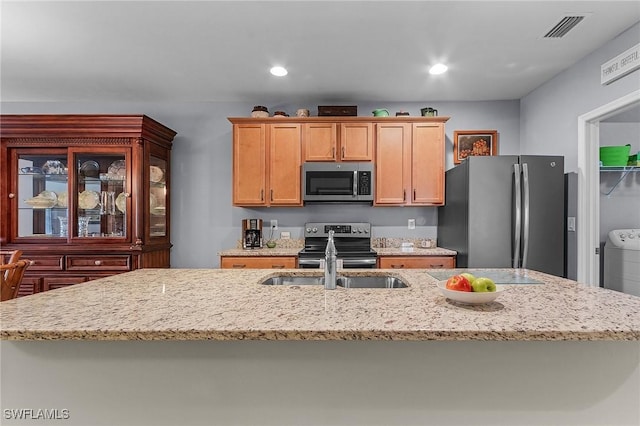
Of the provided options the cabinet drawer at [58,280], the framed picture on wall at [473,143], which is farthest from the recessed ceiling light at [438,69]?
the cabinet drawer at [58,280]

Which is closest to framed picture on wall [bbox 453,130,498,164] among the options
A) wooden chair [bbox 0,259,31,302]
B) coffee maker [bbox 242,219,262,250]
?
coffee maker [bbox 242,219,262,250]

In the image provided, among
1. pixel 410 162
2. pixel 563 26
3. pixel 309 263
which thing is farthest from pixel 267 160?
pixel 563 26

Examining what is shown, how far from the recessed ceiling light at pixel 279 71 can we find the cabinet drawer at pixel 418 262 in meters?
1.98

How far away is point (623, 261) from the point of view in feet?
10.1

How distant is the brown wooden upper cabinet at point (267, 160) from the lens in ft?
11.8

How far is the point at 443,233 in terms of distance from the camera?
3.73 meters

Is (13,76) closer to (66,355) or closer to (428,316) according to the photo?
(66,355)

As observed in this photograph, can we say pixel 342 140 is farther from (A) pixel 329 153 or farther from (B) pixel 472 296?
(B) pixel 472 296

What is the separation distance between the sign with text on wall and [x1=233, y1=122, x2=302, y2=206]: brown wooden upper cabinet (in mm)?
2587

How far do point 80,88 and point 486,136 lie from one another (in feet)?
14.5

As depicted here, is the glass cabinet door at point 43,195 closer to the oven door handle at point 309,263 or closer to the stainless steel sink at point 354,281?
the oven door handle at point 309,263

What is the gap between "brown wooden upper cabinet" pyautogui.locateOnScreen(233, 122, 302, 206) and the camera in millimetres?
3604

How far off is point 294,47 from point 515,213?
2281 mm

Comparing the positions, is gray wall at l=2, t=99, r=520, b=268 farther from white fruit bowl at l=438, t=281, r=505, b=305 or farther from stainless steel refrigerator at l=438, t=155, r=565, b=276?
white fruit bowl at l=438, t=281, r=505, b=305
